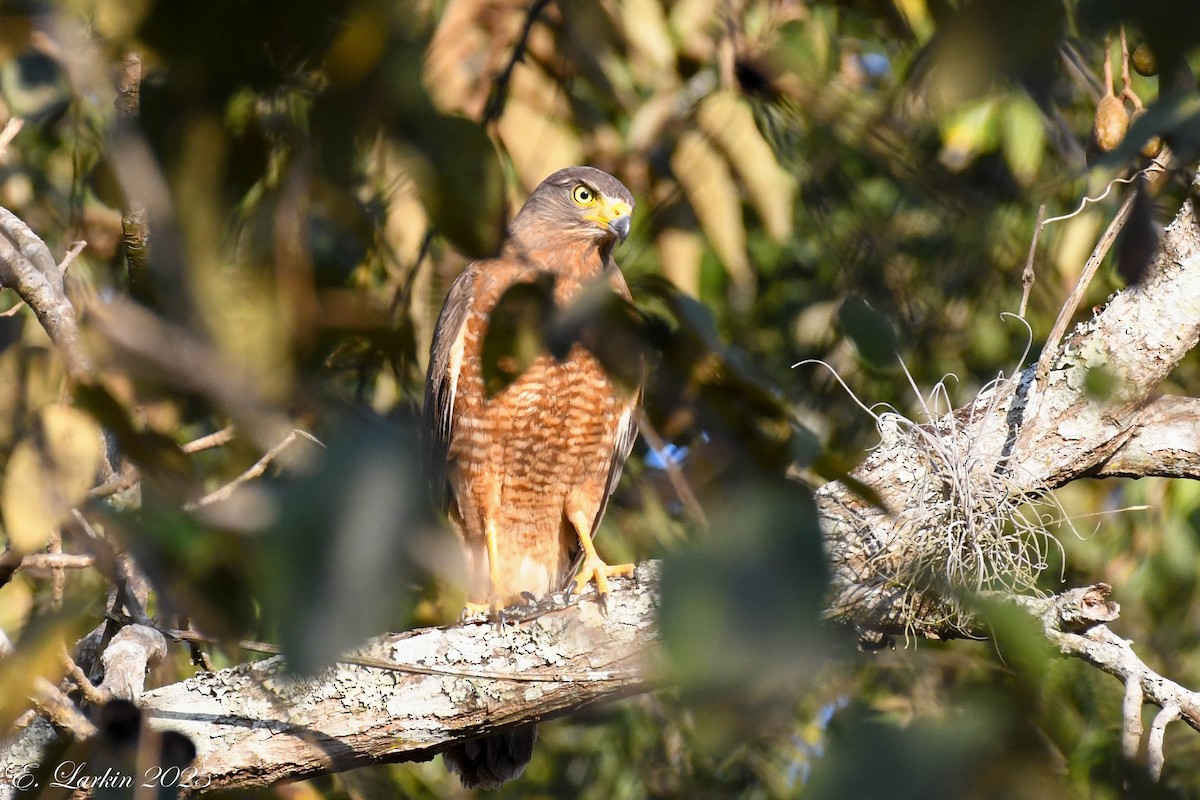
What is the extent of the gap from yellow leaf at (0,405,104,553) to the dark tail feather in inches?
55.9

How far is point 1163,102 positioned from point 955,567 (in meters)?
1.27

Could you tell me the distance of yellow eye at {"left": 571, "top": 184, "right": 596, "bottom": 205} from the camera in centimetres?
347

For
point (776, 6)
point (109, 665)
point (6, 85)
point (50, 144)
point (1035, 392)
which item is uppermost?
point (50, 144)

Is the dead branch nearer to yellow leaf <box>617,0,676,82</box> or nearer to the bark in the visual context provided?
the bark

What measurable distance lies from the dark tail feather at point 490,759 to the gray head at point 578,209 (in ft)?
4.82

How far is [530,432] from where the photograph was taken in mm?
3488

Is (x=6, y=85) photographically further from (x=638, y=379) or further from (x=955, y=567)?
(x=955, y=567)

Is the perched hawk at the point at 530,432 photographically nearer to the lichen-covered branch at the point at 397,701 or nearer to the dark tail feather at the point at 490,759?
the dark tail feather at the point at 490,759

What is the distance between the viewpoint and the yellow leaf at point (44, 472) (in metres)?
1.48

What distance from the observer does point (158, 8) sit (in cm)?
67

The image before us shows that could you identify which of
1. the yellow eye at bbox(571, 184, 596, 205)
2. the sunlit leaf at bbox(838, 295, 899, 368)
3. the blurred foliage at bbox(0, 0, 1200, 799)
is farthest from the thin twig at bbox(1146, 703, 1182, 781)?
the yellow eye at bbox(571, 184, 596, 205)

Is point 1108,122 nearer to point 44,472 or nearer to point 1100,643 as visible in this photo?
point 1100,643

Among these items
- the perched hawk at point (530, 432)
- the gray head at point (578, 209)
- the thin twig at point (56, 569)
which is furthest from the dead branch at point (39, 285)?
A: the gray head at point (578, 209)

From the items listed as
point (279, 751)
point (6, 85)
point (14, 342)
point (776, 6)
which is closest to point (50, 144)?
point (14, 342)
